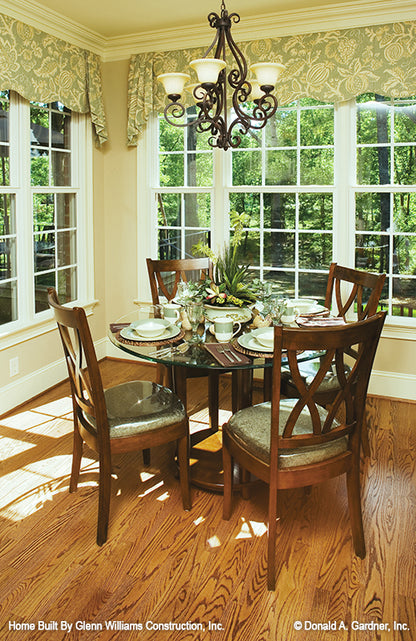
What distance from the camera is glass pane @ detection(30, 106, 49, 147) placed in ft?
13.2

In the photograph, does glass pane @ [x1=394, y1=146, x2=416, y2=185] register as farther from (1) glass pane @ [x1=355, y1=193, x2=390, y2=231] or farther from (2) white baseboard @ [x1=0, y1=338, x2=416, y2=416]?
(2) white baseboard @ [x1=0, y1=338, x2=416, y2=416]

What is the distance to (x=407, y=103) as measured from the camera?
153 inches

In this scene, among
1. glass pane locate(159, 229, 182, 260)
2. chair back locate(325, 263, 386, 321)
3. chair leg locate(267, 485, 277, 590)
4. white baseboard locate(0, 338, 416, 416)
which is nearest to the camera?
chair leg locate(267, 485, 277, 590)

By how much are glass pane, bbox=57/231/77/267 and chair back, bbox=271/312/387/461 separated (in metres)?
2.78

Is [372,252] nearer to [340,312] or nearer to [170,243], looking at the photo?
[340,312]

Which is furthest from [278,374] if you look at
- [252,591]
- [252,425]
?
[252,591]

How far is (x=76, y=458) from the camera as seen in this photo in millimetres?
2773

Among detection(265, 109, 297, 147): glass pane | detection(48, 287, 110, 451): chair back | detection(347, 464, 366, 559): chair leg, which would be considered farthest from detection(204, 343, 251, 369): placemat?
detection(265, 109, 297, 147): glass pane

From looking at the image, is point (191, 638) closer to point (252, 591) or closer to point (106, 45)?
point (252, 591)

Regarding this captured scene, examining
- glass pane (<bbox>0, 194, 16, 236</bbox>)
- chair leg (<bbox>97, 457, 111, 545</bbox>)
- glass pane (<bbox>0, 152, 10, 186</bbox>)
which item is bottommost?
chair leg (<bbox>97, 457, 111, 545</bbox>)

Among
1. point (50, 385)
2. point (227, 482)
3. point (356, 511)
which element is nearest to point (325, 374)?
point (356, 511)

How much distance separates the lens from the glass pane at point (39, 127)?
4027mm

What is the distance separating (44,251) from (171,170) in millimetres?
1239

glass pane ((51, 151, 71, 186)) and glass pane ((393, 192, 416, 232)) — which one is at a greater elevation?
glass pane ((51, 151, 71, 186))
